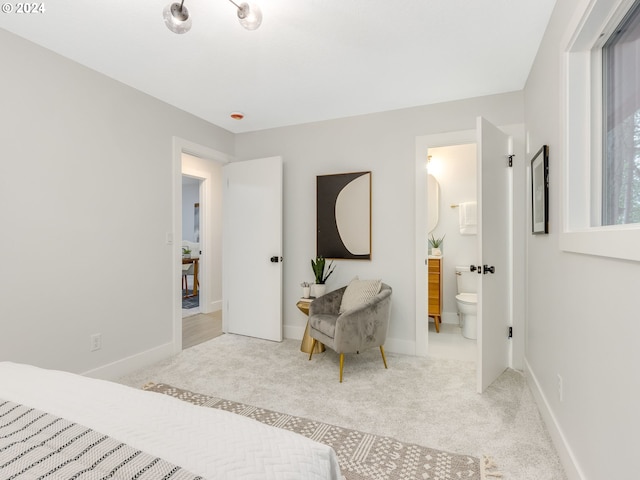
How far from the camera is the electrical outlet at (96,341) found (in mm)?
2473

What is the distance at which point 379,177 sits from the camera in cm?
329

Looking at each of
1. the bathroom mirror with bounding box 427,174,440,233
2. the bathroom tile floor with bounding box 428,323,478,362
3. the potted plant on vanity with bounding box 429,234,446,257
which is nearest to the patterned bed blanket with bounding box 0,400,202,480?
the bathroom tile floor with bounding box 428,323,478,362

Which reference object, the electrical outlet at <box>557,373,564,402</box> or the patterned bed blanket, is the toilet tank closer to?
the electrical outlet at <box>557,373,564,402</box>

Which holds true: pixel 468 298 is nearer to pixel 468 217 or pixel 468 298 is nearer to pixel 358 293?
pixel 468 217

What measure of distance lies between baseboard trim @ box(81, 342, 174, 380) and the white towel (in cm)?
359

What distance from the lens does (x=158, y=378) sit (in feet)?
8.55

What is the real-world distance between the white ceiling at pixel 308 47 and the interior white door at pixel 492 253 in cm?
51

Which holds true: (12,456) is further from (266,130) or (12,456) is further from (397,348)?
(266,130)

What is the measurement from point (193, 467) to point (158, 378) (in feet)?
7.40

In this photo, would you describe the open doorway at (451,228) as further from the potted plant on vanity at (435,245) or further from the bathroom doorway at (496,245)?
the bathroom doorway at (496,245)

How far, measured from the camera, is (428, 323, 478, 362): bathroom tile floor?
3125 mm

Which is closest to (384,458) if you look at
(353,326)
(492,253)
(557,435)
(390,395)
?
(390,395)

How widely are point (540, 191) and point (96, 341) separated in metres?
3.30

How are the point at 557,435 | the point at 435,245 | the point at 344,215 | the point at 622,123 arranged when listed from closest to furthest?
1. the point at 622,123
2. the point at 557,435
3. the point at 344,215
4. the point at 435,245
